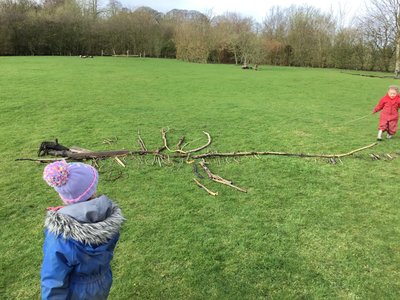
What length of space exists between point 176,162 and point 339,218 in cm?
334

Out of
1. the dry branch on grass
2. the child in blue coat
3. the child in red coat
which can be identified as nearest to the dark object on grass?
the dry branch on grass

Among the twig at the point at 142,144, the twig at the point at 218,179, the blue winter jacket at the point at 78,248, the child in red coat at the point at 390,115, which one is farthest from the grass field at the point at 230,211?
the blue winter jacket at the point at 78,248

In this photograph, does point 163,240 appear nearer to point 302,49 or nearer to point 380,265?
point 380,265

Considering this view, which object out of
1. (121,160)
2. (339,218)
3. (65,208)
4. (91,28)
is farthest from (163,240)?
(91,28)

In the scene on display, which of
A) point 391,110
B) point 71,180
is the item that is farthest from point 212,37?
point 71,180

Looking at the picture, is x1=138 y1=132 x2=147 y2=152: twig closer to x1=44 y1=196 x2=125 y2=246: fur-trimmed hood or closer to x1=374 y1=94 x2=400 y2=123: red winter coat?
x1=44 y1=196 x2=125 y2=246: fur-trimmed hood

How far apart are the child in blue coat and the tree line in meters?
38.4

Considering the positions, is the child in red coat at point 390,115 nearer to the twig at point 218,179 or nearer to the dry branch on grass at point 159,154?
the dry branch on grass at point 159,154

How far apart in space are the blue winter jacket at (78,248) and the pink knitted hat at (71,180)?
3.2 inches

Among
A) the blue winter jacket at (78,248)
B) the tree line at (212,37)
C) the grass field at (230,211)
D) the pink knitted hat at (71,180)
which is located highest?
the tree line at (212,37)

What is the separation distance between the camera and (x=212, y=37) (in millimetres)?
44312

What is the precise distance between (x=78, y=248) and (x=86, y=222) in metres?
0.18

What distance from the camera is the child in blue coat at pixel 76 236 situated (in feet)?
7.64

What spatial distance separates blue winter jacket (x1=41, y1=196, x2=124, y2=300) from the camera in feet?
7.64
